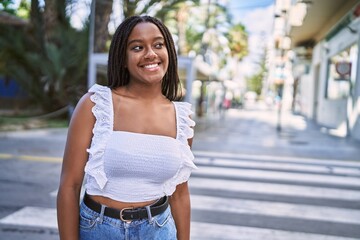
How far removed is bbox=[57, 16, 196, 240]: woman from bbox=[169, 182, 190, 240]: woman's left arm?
0.10m

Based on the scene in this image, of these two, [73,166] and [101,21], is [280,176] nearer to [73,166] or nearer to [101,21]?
[73,166]

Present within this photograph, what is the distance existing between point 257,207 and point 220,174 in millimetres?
1969

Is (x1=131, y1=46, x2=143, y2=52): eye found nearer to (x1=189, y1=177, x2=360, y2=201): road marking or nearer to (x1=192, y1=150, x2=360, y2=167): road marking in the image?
(x1=189, y1=177, x2=360, y2=201): road marking

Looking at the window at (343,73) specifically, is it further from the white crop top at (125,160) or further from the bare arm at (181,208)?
the white crop top at (125,160)

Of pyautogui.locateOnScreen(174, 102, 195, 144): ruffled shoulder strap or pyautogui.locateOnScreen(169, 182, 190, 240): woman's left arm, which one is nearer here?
pyautogui.locateOnScreen(174, 102, 195, 144): ruffled shoulder strap

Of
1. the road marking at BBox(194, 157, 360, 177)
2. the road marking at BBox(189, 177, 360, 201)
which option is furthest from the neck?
the road marking at BBox(194, 157, 360, 177)

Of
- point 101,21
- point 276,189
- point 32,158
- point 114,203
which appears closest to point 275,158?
point 276,189

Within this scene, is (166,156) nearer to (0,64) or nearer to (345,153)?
(345,153)

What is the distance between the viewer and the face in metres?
1.61

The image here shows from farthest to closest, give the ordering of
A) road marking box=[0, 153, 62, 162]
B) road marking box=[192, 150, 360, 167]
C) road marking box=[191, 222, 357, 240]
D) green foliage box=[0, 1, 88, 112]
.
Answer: green foliage box=[0, 1, 88, 112] < road marking box=[192, 150, 360, 167] < road marking box=[0, 153, 62, 162] < road marking box=[191, 222, 357, 240]

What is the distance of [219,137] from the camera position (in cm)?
1320

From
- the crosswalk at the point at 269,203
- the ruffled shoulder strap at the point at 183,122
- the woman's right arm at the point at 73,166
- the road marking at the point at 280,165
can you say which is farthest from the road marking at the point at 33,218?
the road marking at the point at 280,165

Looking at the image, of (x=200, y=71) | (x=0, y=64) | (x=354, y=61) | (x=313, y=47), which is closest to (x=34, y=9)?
(x=0, y=64)

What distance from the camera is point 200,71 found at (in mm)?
18094
